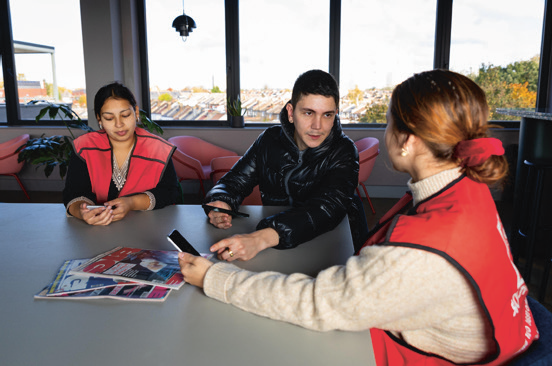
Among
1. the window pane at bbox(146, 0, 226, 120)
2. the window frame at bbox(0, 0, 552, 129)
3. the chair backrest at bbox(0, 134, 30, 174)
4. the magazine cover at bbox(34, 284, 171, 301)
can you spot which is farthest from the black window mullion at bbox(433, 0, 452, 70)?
the chair backrest at bbox(0, 134, 30, 174)

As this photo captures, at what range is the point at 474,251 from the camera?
829 mm

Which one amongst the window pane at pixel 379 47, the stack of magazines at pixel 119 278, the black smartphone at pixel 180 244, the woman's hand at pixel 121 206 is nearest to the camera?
the stack of magazines at pixel 119 278

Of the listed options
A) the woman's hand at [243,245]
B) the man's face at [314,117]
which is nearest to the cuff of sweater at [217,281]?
the woman's hand at [243,245]

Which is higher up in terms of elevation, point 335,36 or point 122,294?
point 335,36

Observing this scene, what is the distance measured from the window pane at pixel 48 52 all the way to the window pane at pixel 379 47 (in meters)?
3.33

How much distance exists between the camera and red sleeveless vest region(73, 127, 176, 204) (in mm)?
2002

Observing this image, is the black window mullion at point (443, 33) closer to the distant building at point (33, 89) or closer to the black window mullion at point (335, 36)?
the black window mullion at point (335, 36)

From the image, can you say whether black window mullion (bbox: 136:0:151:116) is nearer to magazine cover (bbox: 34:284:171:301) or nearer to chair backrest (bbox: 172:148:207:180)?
chair backrest (bbox: 172:148:207:180)

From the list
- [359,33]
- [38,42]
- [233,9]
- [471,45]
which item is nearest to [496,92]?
[471,45]

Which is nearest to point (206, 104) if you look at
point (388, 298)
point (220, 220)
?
point (220, 220)

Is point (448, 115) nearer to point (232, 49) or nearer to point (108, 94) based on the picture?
point (108, 94)

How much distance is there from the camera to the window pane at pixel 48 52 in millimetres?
5363

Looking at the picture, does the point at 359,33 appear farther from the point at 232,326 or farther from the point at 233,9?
the point at 232,326

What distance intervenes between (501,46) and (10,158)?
18.8 ft
